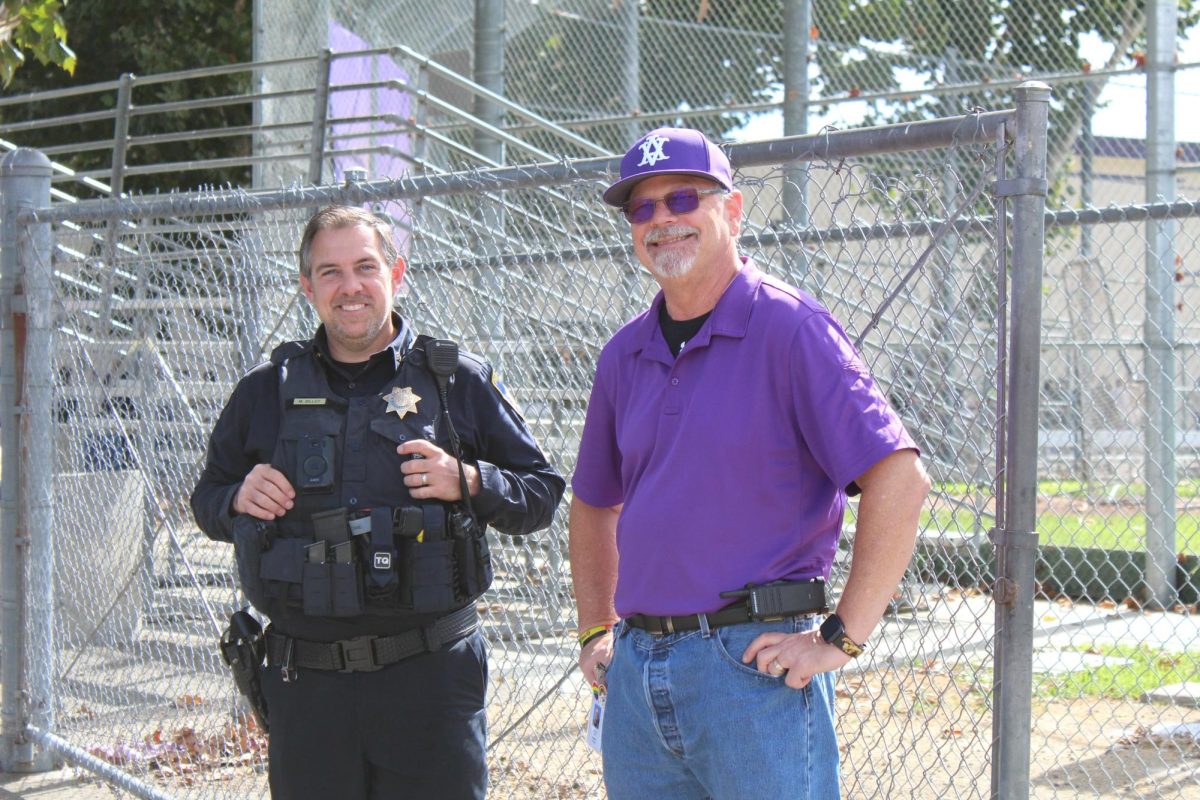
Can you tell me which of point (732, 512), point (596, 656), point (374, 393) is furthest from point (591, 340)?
point (732, 512)

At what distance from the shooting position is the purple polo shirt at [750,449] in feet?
7.72

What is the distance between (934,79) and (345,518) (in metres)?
8.16

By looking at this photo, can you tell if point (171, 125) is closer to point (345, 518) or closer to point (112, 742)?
point (112, 742)

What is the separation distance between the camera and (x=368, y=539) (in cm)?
306

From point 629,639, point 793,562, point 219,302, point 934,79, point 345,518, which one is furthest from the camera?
point 934,79

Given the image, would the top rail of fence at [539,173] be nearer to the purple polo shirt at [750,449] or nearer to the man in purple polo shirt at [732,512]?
the man in purple polo shirt at [732,512]

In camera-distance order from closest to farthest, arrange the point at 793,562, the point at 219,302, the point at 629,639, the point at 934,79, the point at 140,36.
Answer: the point at 793,562, the point at 629,639, the point at 219,302, the point at 934,79, the point at 140,36

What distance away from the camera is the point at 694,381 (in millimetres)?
2520

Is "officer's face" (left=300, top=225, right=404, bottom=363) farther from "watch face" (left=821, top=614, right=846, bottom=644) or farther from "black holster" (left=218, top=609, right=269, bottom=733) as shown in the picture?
"watch face" (left=821, top=614, right=846, bottom=644)

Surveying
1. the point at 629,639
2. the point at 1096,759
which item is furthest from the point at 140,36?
the point at 629,639

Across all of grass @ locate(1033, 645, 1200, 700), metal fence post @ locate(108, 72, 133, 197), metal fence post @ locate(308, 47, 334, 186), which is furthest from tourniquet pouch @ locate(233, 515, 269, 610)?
metal fence post @ locate(108, 72, 133, 197)

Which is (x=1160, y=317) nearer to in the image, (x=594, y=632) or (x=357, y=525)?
(x=594, y=632)

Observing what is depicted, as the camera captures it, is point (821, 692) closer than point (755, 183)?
Yes

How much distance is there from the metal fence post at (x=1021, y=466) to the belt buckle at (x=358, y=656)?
145 cm
